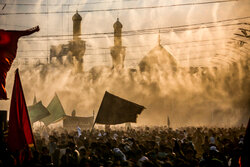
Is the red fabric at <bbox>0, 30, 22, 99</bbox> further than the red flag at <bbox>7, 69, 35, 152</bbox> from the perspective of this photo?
Yes

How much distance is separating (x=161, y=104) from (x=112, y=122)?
7183cm

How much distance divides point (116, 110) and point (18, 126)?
912 centimetres

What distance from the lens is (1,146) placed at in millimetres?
13883

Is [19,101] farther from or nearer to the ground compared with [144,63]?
nearer to the ground

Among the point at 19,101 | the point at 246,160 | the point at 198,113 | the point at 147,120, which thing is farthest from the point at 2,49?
the point at 147,120

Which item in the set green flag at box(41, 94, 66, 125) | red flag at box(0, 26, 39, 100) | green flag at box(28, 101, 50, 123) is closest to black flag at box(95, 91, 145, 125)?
red flag at box(0, 26, 39, 100)

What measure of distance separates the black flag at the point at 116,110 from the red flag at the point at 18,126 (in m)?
8.07

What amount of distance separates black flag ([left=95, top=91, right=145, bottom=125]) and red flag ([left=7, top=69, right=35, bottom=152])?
26.5 ft

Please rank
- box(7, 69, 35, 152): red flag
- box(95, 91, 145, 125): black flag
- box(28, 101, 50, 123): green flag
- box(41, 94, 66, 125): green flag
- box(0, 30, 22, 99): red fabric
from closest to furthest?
box(7, 69, 35, 152): red flag → box(0, 30, 22, 99): red fabric → box(95, 91, 145, 125): black flag → box(28, 101, 50, 123): green flag → box(41, 94, 66, 125): green flag

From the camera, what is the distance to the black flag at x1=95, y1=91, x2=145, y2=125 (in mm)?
21969

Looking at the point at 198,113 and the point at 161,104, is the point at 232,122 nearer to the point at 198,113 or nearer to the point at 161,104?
the point at 198,113

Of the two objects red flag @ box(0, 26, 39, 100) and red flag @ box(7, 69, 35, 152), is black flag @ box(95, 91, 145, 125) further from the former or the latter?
red flag @ box(7, 69, 35, 152)

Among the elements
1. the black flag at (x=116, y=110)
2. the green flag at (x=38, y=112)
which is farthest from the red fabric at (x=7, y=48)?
the green flag at (x=38, y=112)

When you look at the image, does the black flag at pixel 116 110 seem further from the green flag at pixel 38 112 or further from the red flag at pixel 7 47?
the green flag at pixel 38 112
